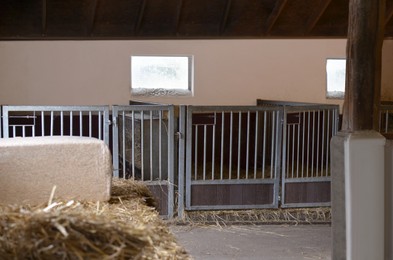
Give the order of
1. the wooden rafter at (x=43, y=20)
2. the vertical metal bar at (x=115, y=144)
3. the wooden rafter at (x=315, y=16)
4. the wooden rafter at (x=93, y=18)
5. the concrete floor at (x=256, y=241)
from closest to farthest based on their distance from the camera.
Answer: the concrete floor at (x=256, y=241) < the vertical metal bar at (x=115, y=144) < the wooden rafter at (x=43, y=20) < the wooden rafter at (x=93, y=18) < the wooden rafter at (x=315, y=16)

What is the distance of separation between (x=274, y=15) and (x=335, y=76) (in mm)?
1302

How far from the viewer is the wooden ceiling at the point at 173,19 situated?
8094 millimetres

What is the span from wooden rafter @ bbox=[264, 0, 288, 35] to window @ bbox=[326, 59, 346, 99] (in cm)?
102

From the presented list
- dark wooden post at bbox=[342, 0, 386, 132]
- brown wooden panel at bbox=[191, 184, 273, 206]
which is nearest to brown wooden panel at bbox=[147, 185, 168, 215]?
brown wooden panel at bbox=[191, 184, 273, 206]

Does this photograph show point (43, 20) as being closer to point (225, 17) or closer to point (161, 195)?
point (225, 17)

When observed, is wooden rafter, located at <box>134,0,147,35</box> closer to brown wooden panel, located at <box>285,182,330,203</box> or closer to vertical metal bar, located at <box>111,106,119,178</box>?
vertical metal bar, located at <box>111,106,119,178</box>

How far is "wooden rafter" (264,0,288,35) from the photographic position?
27.5ft

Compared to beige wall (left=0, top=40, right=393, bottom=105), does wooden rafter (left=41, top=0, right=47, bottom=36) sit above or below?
above

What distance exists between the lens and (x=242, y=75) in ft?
28.4

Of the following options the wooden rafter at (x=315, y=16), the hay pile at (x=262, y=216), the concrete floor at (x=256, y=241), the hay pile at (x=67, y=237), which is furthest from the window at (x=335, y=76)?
the hay pile at (x=67, y=237)

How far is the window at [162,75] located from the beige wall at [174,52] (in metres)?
0.12

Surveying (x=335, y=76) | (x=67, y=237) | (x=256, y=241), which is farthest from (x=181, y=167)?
(x=67, y=237)

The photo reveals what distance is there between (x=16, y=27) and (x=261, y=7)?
9.83ft

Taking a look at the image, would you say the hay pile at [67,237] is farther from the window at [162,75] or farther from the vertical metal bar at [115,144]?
the window at [162,75]
